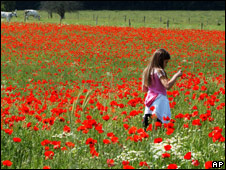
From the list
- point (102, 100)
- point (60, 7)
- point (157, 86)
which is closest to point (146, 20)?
point (60, 7)

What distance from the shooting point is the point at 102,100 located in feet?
25.6

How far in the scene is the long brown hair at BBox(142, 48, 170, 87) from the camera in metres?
5.30

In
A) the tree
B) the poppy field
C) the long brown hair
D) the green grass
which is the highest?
the tree

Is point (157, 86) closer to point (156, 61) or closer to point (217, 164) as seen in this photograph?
point (156, 61)

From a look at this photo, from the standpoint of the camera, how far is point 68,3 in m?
63.2

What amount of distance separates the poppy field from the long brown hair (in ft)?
1.18

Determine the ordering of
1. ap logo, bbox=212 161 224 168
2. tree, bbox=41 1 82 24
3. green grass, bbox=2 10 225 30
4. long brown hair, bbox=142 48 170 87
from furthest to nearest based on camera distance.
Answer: tree, bbox=41 1 82 24, green grass, bbox=2 10 225 30, long brown hair, bbox=142 48 170 87, ap logo, bbox=212 161 224 168

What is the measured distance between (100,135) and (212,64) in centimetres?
1245

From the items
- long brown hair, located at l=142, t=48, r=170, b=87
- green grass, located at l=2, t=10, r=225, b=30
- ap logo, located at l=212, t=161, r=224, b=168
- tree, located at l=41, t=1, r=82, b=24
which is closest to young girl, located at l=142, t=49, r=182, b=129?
long brown hair, located at l=142, t=48, r=170, b=87

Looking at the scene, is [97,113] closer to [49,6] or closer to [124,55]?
[124,55]

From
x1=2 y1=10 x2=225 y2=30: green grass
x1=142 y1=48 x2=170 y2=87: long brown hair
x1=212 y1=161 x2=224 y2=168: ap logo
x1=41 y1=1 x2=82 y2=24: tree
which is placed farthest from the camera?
x1=41 y1=1 x2=82 y2=24: tree

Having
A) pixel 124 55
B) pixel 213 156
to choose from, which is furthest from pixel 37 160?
pixel 124 55

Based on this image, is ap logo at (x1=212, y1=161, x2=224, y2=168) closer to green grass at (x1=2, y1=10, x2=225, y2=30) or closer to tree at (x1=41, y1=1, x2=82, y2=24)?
green grass at (x1=2, y1=10, x2=225, y2=30)

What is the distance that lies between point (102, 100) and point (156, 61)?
2.69 meters
